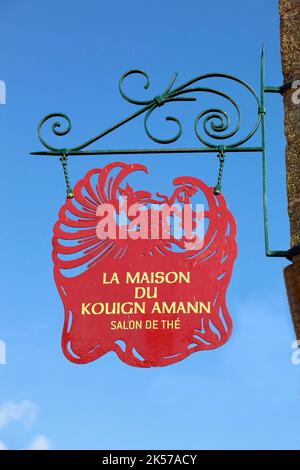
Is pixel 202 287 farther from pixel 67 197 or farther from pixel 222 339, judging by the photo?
pixel 67 197

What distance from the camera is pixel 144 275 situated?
16.1ft

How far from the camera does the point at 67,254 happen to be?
5035 millimetres

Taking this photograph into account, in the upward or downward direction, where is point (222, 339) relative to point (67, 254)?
downward

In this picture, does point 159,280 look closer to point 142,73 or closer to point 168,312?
point 168,312

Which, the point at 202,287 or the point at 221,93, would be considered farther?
the point at 221,93

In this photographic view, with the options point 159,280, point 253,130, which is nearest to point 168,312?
point 159,280

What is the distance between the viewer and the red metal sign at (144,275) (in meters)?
4.78

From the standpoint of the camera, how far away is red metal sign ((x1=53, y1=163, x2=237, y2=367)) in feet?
15.7

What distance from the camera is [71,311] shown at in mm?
4883

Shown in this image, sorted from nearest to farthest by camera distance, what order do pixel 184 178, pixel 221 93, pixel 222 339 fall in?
pixel 222 339 → pixel 184 178 → pixel 221 93

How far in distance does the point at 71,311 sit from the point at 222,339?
882 millimetres

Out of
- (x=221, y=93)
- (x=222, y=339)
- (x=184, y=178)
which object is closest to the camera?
(x=222, y=339)
